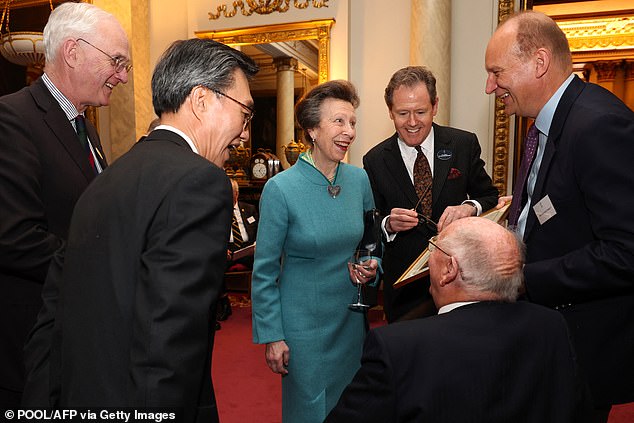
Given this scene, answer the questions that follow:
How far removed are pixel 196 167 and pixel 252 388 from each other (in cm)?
303

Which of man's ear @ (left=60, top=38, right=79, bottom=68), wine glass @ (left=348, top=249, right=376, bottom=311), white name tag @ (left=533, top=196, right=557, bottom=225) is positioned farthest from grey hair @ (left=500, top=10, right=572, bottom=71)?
man's ear @ (left=60, top=38, right=79, bottom=68)

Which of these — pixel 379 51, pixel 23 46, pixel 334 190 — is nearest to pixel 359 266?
pixel 334 190

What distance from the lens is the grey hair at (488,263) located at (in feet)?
4.42

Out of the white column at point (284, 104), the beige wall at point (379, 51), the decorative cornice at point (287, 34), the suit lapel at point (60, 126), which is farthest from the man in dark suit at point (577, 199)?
the white column at point (284, 104)

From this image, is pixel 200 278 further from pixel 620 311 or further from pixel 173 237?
pixel 620 311

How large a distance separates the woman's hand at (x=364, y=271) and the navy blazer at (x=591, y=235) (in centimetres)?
56

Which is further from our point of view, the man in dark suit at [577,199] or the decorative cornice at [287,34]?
the decorative cornice at [287,34]

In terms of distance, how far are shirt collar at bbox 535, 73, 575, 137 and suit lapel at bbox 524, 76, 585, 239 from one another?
0.03 m

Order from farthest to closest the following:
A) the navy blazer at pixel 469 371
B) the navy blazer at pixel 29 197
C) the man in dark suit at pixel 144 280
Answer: the navy blazer at pixel 29 197 < the navy blazer at pixel 469 371 < the man in dark suit at pixel 144 280

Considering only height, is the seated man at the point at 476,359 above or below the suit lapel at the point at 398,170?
below

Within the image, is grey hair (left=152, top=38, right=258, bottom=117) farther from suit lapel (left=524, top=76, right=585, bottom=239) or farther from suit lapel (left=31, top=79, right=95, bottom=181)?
suit lapel (left=524, top=76, right=585, bottom=239)

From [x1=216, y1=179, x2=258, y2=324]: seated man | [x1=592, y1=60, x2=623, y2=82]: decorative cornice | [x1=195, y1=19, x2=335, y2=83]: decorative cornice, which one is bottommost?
[x1=216, y1=179, x2=258, y2=324]: seated man

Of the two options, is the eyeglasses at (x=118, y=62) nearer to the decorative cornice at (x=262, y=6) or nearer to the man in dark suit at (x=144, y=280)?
the man in dark suit at (x=144, y=280)

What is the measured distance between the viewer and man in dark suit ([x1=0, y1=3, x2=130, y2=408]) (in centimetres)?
162
